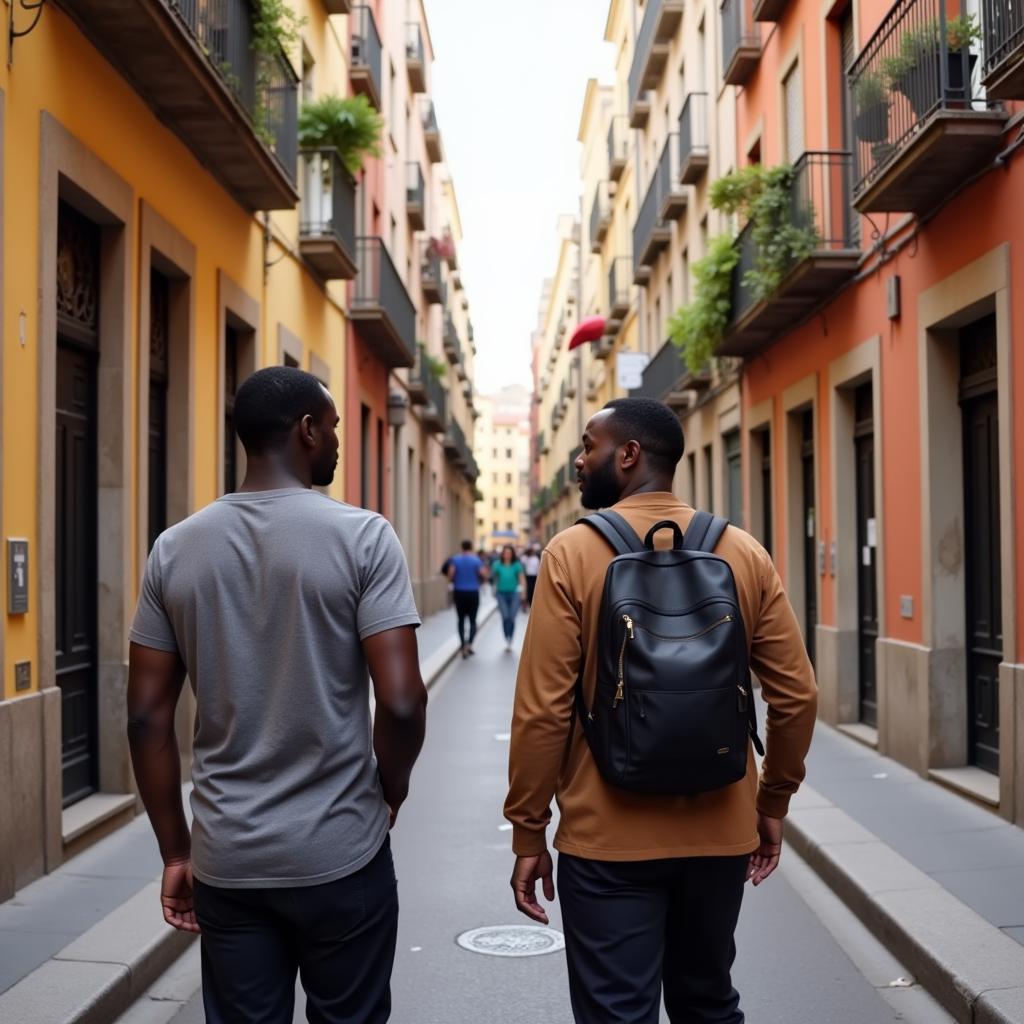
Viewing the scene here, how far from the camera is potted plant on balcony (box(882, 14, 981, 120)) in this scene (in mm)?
8953

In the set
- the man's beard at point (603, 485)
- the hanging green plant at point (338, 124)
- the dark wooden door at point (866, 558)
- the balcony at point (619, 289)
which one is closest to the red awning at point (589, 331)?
the balcony at point (619, 289)

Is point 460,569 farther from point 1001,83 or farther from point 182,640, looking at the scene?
point 182,640

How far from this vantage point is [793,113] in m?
15.4

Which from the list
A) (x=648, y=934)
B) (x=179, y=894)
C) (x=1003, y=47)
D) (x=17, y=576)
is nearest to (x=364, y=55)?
(x=1003, y=47)

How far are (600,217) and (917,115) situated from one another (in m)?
29.0

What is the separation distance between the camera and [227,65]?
32.7ft

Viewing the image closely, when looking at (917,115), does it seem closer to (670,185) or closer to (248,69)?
(248,69)

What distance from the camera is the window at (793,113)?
15.0 m

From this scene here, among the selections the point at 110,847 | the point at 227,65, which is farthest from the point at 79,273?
the point at 110,847

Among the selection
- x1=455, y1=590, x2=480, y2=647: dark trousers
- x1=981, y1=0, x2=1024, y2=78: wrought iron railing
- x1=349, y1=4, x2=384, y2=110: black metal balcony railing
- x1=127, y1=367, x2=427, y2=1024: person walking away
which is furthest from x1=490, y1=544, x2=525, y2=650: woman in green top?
x1=127, y1=367, x2=427, y2=1024: person walking away

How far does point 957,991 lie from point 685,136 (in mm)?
18276

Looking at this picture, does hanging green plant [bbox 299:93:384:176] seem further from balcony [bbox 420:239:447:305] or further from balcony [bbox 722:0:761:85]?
balcony [bbox 420:239:447:305]

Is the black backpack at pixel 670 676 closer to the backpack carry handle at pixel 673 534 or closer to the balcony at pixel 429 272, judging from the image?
the backpack carry handle at pixel 673 534

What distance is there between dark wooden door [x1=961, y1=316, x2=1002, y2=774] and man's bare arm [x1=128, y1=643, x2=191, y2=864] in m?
7.48
